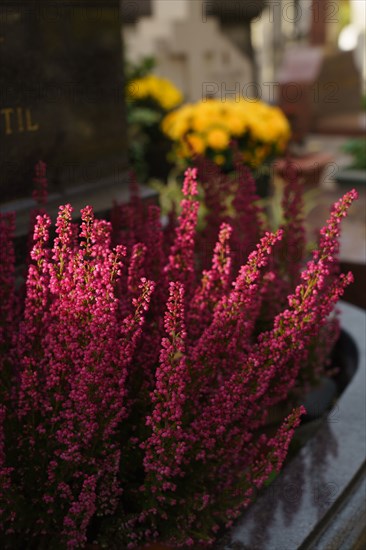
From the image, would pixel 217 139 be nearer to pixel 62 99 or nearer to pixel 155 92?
pixel 155 92

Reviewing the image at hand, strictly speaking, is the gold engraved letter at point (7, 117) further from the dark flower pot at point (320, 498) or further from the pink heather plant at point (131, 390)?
the dark flower pot at point (320, 498)

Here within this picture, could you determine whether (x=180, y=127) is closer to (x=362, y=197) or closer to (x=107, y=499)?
(x=362, y=197)

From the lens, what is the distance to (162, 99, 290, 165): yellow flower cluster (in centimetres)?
561

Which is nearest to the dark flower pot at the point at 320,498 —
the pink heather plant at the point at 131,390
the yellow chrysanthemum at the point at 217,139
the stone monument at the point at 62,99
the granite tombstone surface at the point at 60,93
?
the pink heather plant at the point at 131,390

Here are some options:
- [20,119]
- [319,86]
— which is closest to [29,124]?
[20,119]

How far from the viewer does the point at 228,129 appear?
5.65 m

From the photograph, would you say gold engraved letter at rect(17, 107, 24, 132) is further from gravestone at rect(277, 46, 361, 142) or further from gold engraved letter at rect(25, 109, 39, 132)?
gravestone at rect(277, 46, 361, 142)

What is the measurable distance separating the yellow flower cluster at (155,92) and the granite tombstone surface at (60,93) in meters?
4.55

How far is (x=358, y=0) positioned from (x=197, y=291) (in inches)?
893

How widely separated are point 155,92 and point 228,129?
2429 mm

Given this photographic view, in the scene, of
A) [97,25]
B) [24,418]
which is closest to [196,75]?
[97,25]

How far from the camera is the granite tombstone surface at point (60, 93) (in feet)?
9.09

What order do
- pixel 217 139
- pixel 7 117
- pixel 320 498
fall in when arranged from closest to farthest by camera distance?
pixel 320 498 < pixel 7 117 < pixel 217 139

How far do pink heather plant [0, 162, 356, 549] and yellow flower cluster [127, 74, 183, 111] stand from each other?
5857 millimetres
